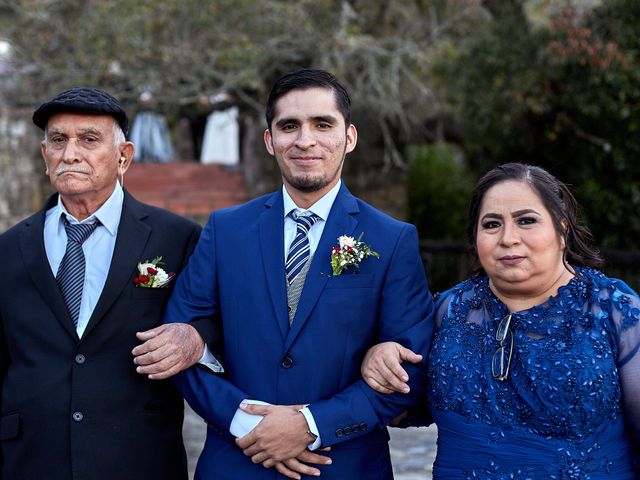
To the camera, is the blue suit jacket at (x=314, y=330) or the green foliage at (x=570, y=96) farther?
the green foliage at (x=570, y=96)

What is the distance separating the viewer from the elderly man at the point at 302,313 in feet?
8.57

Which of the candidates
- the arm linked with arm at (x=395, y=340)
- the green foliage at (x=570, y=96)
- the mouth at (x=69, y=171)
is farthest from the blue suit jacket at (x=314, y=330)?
the green foliage at (x=570, y=96)

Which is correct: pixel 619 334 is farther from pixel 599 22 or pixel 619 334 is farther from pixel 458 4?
pixel 458 4

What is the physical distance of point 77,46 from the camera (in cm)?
838

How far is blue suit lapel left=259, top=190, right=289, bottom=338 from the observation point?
2701mm

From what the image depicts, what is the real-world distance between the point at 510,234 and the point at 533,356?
1.27 ft

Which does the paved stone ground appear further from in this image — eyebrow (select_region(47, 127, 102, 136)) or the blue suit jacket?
eyebrow (select_region(47, 127, 102, 136))

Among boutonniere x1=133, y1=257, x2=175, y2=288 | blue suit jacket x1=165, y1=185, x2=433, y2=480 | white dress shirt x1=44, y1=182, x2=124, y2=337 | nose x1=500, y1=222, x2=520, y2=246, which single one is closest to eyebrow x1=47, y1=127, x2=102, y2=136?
white dress shirt x1=44, y1=182, x2=124, y2=337

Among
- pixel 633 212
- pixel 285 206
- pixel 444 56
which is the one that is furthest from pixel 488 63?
pixel 285 206

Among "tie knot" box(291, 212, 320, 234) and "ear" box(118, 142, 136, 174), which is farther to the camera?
"ear" box(118, 142, 136, 174)

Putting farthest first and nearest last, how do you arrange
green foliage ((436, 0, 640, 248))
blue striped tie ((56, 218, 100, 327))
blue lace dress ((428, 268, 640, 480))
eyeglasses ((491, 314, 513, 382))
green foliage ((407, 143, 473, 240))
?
green foliage ((407, 143, 473, 240)) → green foliage ((436, 0, 640, 248)) → blue striped tie ((56, 218, 100, 327)) → eyeglasses ((491, 314, 513, 382)) → blue lace dress ((428, 268, 640, 480))

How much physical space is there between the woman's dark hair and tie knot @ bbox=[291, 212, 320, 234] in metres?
0.57

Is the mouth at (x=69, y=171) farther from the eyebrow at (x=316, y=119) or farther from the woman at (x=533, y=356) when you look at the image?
the woman at (x=533, y=356)

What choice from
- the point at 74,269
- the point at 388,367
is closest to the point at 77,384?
the point at 74,269
